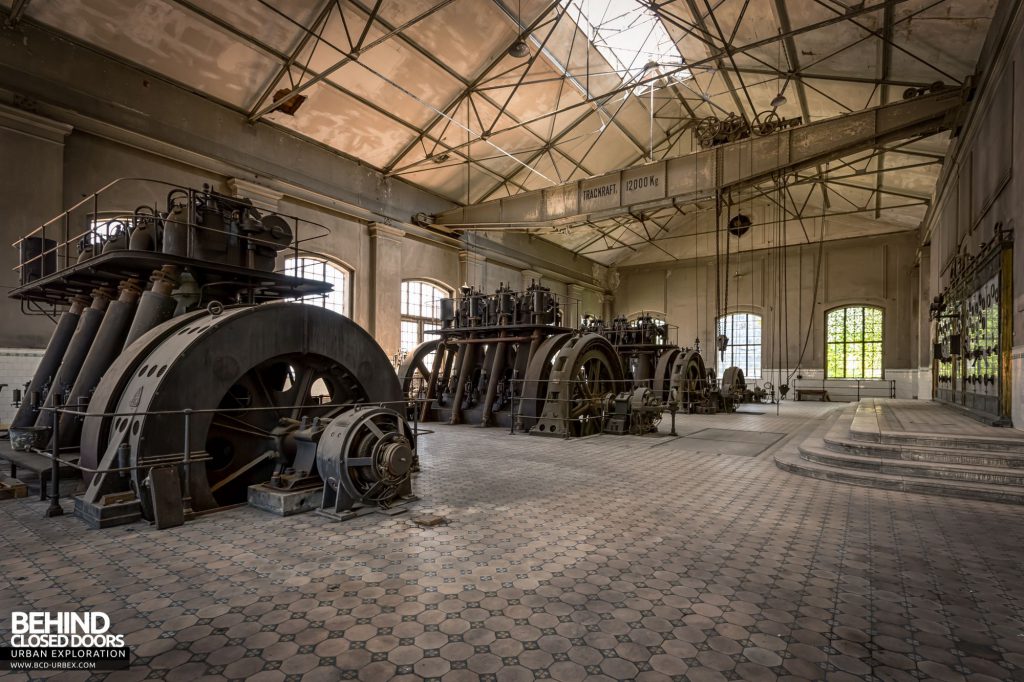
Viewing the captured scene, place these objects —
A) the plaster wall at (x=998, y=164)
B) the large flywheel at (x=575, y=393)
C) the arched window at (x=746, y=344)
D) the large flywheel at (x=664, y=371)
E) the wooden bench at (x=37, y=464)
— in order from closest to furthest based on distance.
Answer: the wooden bench at (x=37, y=464), the plaster wall at (x=998, y=164), the large flywheel at (x=575, y=393), the large flywheel at (x=664, y=371), the arched window at (x=746, y=344)

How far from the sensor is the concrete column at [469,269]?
20.1 meters

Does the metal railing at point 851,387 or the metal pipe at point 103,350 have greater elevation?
the metal pipe at point 103,350

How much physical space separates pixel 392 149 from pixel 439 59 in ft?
11.5

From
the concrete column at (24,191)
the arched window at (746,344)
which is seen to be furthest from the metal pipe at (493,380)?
the arched window at (746,344)

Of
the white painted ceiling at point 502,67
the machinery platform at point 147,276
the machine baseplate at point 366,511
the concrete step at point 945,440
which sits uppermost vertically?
the white painted ceiling at point 502,67

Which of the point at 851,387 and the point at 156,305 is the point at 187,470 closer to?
the point at 156,305

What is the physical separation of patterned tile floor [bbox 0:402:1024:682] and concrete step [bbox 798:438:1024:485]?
0.63m

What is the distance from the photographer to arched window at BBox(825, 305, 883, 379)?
22.5 m

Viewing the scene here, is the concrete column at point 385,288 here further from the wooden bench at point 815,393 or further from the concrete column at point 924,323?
the concrete column at point 924,323

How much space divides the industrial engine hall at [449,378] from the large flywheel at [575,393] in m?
0.10

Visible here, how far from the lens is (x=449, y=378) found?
12961 millimetres

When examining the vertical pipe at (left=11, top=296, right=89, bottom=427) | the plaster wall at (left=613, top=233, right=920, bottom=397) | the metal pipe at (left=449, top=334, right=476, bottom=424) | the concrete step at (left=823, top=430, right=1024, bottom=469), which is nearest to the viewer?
the concrete step at (left=823, top=430, right=1024, bottom=469)

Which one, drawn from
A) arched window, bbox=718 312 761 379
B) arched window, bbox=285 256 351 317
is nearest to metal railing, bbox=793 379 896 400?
arched window, bbox=718 312 761 379

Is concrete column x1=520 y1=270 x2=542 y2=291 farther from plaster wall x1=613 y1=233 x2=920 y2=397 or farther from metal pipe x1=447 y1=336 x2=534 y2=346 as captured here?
metal pipe x1=447 y1=336 x2=534 y2=346
